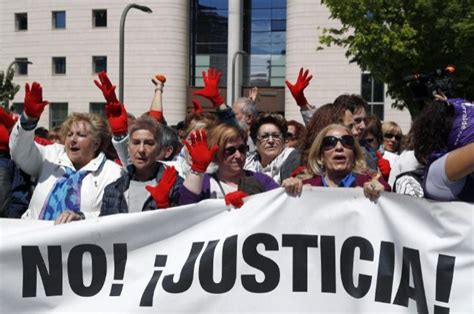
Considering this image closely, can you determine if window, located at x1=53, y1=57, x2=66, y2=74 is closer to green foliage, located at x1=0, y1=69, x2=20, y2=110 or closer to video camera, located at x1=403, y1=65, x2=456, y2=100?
green foliage, located at x1=0, y1=69, x2=20, y2=110

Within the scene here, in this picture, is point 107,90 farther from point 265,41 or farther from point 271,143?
point 265,41

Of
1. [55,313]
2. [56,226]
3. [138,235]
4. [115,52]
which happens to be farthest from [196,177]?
[115,52]

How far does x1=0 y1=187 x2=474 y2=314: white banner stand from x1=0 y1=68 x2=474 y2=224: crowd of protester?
0.14 meters

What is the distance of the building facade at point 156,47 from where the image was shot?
1560 inches

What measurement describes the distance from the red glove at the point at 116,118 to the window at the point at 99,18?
125 ft

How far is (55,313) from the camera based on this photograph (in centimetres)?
372

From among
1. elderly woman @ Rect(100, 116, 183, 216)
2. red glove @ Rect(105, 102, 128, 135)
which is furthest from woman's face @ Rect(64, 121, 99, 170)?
red glove @ Rect(105, 102, 128, 135)

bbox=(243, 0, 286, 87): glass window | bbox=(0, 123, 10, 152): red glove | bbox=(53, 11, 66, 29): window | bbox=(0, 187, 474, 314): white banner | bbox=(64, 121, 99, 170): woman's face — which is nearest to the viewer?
bbox=(0, 187, 474, 314): white banner

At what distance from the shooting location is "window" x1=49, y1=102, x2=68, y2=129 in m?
42.6

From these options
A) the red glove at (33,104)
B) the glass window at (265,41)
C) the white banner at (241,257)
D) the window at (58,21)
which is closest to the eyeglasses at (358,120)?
the white banner at (241,257)

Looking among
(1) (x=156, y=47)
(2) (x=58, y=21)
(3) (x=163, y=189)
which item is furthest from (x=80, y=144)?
(2) (x=58, y=21)

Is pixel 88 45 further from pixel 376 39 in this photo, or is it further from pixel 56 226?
pixel 56 226

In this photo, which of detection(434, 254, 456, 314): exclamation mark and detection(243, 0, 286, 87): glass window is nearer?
detection(434, 254, 456, 314): exclamation mark

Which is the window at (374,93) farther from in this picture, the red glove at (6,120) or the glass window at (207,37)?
the red glove at (6,120)
